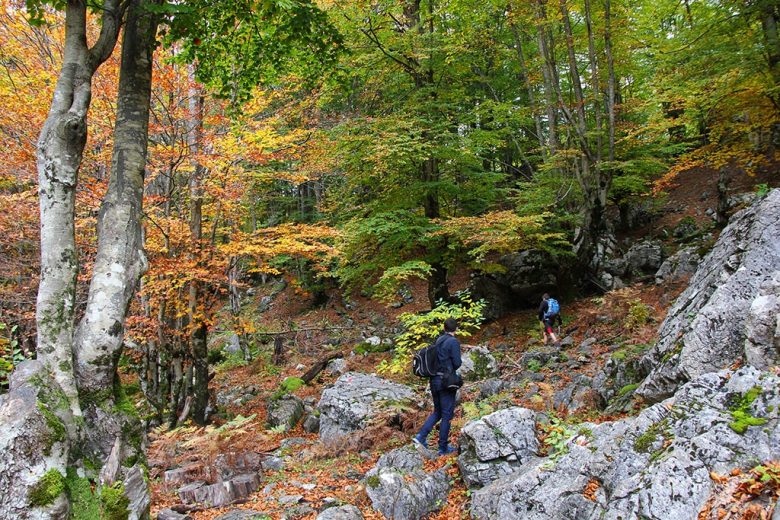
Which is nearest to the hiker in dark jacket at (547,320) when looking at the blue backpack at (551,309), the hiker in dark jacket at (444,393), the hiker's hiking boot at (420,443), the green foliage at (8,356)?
the blue backpack at (551,309)

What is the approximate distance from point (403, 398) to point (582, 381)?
11.1 feet

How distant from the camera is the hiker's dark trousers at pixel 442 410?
6309 mm

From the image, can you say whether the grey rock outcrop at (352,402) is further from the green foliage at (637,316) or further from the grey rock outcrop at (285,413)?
the green foliage at (637,316)

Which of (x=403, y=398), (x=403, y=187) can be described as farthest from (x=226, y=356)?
(x=403, y=398)

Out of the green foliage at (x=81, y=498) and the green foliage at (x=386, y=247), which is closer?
the green foliage at (x=81, y=498)

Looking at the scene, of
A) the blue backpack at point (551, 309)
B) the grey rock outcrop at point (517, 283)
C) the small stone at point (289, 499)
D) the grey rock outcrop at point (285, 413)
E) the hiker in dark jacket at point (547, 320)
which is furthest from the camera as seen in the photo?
the grey rock outcrop at point (517, 283)

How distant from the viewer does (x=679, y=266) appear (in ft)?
42.4

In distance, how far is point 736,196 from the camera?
1502 cm

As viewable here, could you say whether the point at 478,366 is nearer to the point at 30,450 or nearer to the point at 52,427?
the point at 52,427

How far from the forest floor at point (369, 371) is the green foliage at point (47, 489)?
93.2 inches

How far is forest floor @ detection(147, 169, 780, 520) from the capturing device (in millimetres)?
6238

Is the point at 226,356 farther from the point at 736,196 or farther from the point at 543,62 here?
the point at 736,196

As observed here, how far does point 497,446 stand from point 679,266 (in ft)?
35.3

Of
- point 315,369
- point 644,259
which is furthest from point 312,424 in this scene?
point 644,259
